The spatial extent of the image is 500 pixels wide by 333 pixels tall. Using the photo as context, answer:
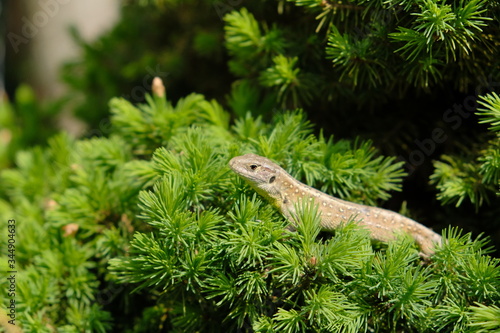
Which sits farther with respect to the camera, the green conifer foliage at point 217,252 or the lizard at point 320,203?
the lizard at point 320,203

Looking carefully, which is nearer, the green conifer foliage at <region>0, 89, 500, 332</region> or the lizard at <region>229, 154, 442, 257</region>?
the green conifer foliage at <region>0, 89, 500, 332</region>

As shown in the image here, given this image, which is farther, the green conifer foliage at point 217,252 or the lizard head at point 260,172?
the lizard head at point 260,172

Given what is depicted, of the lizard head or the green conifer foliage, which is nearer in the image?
the green conifer foliage

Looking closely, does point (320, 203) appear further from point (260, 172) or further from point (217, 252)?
point (217, 252)

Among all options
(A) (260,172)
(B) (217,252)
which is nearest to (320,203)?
(A) (260,172)

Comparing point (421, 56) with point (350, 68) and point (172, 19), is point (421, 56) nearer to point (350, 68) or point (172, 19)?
point (350, 68)
